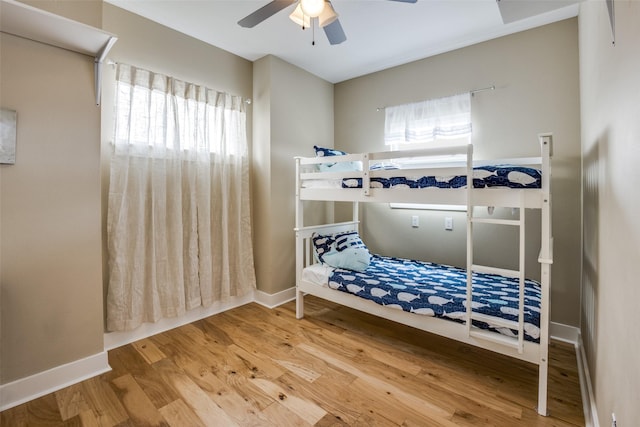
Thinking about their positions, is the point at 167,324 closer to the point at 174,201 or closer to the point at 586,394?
the point at 174,201

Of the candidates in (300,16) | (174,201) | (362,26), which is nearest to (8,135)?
(174,201)

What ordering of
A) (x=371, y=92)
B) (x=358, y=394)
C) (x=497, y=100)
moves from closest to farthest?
(x=358, y=394)
(x=497, y=100)
(x=371, y=92)

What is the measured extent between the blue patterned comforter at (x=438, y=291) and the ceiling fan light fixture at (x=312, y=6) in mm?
1859

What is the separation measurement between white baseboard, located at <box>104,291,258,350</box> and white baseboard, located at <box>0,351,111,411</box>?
12.4 inches

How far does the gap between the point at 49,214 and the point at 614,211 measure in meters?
2.92

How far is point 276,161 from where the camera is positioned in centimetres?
314

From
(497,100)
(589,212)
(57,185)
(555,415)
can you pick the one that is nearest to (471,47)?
(497,100)

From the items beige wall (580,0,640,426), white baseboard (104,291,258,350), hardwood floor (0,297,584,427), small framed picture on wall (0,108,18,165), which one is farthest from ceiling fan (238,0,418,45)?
white baseboard (104,291,258,350)

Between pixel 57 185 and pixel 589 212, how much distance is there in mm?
3363

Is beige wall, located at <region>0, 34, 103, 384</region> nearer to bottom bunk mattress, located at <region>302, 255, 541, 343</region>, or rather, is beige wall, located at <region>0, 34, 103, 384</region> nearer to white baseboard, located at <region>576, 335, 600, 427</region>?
bottom bunk mattress, located at <region>302, 255, 541, 343</region>

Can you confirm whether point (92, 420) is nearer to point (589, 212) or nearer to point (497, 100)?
point (589, 212)

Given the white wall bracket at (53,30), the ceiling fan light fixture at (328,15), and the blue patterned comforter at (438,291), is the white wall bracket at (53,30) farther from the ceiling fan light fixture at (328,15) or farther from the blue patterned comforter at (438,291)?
the blue patterned comforter at (438,291)

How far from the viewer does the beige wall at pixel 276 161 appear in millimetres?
3107

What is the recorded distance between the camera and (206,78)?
286 centimetres
